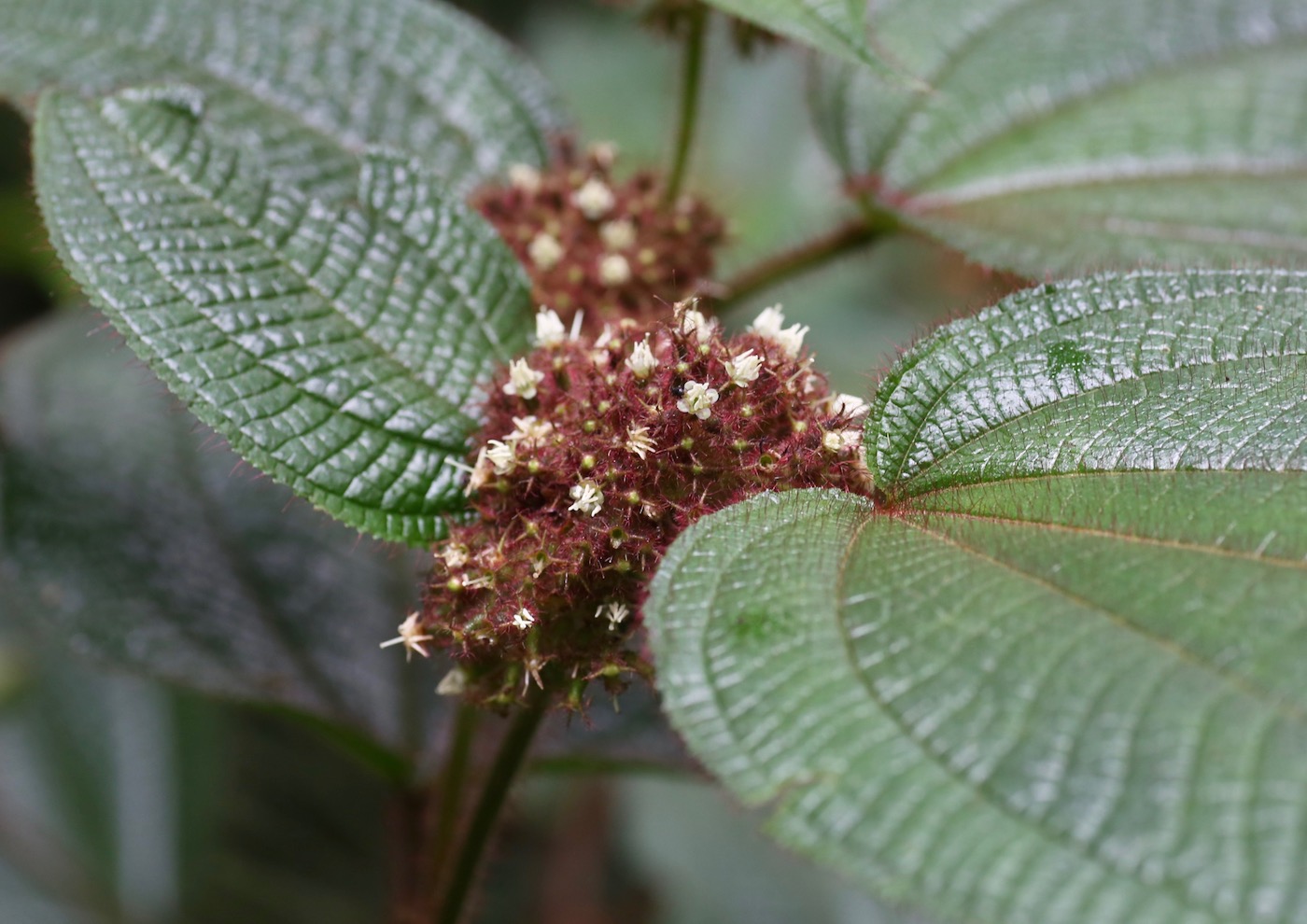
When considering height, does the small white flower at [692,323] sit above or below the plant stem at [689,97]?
below

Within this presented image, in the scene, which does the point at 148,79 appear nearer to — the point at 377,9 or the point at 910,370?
the point at 377,9

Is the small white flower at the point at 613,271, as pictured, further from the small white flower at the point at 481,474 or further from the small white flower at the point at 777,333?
the small white flower at the point at 481,474

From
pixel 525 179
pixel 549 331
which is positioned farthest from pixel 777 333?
pixel 525 179

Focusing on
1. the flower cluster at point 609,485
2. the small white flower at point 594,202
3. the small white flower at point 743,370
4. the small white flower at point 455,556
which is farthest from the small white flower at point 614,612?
the small white flower at point 594,202

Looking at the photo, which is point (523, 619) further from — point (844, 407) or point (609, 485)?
point (844, 407)

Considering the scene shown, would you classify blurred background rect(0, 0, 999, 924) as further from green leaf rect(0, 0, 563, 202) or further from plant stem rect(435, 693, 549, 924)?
plant stem rect(435, 693, 549, 924)

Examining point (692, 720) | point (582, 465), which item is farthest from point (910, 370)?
point (692, 720)
